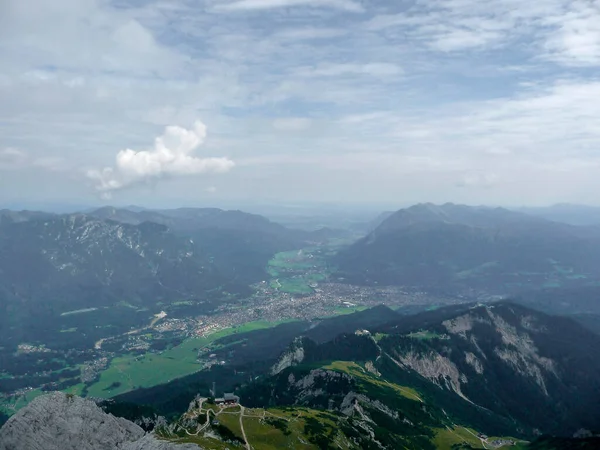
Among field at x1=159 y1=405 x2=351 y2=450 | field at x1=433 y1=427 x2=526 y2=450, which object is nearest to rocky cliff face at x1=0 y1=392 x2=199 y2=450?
field at x1=159 y1=405 x2=351 y2=450

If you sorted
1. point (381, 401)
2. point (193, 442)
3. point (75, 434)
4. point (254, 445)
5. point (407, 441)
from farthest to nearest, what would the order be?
point (381, 401) < point (407, 441) < point (75, 434) < point (254, 445) < point (193, 442)

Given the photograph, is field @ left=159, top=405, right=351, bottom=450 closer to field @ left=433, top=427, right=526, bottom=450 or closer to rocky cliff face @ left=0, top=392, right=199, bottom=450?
rocky cliff face @ left=0, top=392, right=199, bottom=450

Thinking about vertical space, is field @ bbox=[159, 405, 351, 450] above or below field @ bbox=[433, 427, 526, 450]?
above

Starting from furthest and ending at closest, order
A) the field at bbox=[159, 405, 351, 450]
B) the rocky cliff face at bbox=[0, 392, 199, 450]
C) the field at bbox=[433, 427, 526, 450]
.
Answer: the field at bbox=[433, 427, 526, 450] → the rocky cliff face at bbox=[0, 392, 199, 450] → the field at bbox=[159, 405, 351, 450]

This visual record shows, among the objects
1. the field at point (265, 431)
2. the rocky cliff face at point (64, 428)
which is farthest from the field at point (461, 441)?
the rocky cliff face at point (64, 428)

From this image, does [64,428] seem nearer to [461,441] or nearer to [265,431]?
[265,431]

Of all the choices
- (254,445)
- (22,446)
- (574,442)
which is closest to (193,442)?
(254,445)

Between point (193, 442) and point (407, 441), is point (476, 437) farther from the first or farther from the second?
point (193, 442)

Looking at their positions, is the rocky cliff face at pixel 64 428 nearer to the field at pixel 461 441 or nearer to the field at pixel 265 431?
the field at pixel 265 431

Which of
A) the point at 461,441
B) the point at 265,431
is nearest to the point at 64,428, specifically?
the point at 265,431
